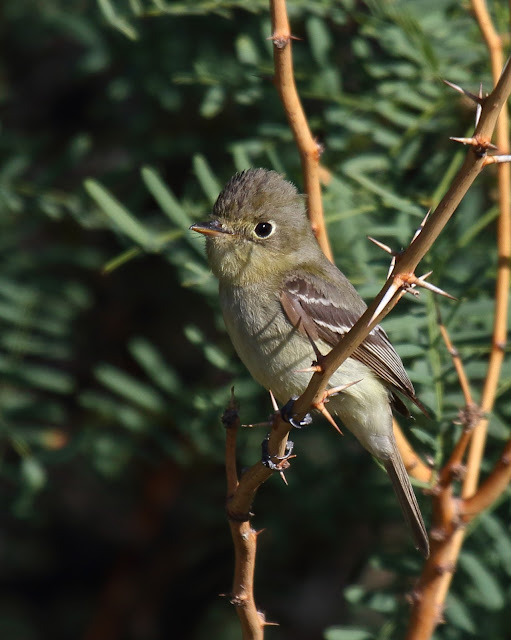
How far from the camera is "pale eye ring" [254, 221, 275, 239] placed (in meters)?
3.62

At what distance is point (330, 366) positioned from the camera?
2109mm

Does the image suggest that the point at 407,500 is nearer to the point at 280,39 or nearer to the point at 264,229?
the point at 264,229

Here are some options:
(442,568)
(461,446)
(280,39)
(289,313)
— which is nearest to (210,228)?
(289,313)

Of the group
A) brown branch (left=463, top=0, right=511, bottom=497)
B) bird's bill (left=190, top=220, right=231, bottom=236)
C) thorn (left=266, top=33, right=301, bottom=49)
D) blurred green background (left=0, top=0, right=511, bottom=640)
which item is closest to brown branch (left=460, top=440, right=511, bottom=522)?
brown branch (left=463, top=0, right=511, bottom=497)

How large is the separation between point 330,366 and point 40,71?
4.38m

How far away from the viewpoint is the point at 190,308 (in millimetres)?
5055

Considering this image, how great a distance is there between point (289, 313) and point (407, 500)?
84 cm

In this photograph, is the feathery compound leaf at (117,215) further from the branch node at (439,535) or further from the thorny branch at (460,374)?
the branch node at (439,535)

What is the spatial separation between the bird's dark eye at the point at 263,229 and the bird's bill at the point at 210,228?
0.18m

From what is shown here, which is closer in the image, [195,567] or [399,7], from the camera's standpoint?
[399,7]

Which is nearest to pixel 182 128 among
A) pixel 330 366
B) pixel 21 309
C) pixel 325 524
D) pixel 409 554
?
pixel 21 309

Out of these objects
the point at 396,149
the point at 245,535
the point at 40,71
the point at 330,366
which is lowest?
the point at 245,535

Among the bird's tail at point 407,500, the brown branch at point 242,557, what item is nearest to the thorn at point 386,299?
the brown branch at point 242,557

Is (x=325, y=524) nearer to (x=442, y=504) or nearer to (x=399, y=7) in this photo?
(x=442, y=504)
